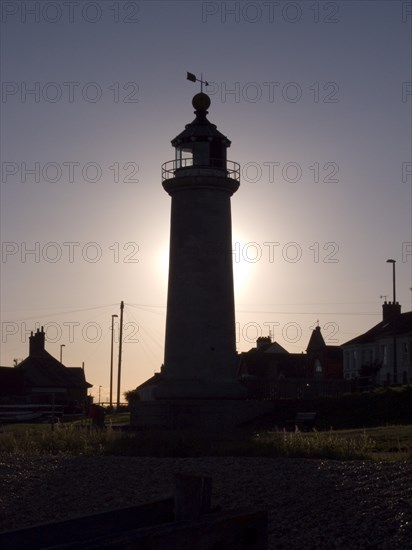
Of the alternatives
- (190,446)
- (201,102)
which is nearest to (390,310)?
(201,102)

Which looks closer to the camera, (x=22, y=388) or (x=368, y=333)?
(x=368, y=333)

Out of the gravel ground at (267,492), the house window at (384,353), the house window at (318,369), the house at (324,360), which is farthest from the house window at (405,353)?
the gravel ground at (267,492)

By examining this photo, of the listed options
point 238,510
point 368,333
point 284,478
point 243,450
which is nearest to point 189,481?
point 238,510

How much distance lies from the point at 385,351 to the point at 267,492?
53.5 m

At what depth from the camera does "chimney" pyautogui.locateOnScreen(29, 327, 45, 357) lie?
281 ft

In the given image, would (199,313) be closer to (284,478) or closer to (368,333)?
(284,478)

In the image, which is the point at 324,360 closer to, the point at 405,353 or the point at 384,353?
the point at 384,353

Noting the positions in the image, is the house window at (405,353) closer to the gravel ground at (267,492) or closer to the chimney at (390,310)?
the chimney at (390,310)

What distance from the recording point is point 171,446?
21438 mm

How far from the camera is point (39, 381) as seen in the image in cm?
8106

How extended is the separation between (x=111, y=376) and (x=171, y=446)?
58.5 metres

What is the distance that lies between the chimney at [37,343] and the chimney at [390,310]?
33.7m

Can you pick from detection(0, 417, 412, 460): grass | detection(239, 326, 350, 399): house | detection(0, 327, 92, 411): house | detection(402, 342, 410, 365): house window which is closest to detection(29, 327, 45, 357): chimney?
detection(0, 327, 92, 411): house

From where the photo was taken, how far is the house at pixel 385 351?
200 feet
